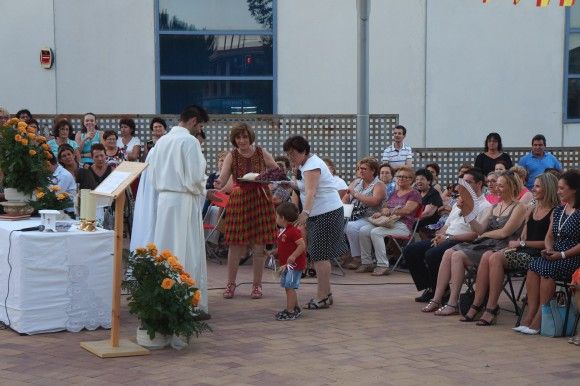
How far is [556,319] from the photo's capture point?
8094 mm

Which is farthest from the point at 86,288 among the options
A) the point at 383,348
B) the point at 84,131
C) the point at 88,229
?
the point at 84,131

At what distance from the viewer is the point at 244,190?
994 centimetres

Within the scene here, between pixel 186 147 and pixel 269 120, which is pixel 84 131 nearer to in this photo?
pixel 269 120

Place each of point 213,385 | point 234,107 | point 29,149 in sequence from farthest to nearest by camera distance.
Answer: point 234,107, point 29,149, point 213,385

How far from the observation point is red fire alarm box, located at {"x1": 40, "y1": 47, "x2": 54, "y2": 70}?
53.9 feet

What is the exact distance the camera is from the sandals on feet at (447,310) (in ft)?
29.8

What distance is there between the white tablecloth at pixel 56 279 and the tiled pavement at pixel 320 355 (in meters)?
0.14

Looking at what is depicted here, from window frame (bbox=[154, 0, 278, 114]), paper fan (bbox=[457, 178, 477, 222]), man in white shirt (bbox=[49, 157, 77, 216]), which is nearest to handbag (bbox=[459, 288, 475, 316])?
paper fan (bbox=[457, 178, 477, 222])

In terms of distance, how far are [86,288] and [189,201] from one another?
1218mm

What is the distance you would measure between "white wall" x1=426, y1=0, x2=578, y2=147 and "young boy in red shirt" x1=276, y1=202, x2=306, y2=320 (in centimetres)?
848

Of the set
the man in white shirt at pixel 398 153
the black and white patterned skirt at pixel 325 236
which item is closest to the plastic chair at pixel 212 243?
the man in white shirt at pixel 398 153

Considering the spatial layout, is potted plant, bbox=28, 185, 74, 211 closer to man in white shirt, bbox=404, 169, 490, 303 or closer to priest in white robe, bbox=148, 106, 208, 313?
priest in white robe, bbox=148, 106, 208, 313

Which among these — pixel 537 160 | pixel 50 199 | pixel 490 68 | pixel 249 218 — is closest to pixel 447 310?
pixel 249 218

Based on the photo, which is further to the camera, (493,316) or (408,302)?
(408,302)
